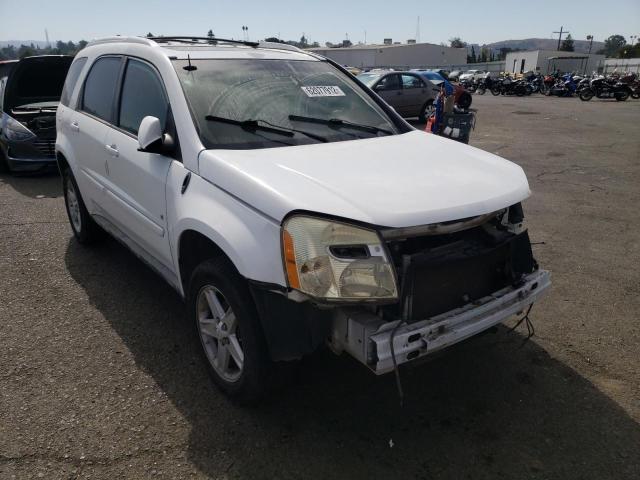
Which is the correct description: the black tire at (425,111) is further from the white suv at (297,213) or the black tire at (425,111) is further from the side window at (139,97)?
the side window at (139,97)

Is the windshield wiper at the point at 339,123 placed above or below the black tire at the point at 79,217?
above

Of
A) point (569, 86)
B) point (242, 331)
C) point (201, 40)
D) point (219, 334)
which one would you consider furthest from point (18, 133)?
point (569, 86)

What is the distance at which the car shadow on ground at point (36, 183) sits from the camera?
744cm

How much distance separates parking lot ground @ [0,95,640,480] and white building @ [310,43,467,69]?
8889 centimetres

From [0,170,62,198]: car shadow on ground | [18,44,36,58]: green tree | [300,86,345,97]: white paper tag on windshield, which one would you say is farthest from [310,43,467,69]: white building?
[300,86,345,97]: white paper tag on windshield

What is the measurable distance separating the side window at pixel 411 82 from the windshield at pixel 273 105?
12.2m

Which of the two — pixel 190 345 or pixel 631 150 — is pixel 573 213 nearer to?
pixel 190 345

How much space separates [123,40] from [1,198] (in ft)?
14.9

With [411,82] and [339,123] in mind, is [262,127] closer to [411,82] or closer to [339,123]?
[339,123]

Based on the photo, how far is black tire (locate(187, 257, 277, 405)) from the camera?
2432mm

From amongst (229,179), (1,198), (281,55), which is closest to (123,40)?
(281,55)

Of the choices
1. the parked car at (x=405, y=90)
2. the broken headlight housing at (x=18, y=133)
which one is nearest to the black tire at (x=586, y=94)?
the parked car at (x=405, y=90)

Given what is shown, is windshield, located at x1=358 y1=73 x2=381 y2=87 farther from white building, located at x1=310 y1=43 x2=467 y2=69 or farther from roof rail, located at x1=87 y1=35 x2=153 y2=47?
white building, located at x1=310 y1=43 x2=467 y2=69

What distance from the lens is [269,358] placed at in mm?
2480
